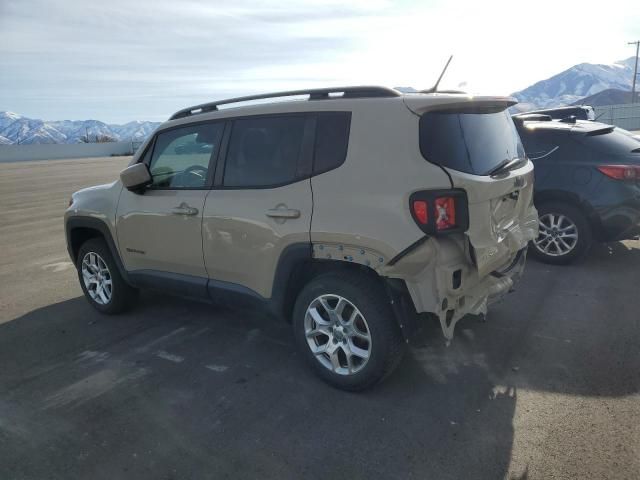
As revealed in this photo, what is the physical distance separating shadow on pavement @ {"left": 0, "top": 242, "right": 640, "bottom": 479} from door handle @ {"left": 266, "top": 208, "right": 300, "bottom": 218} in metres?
1.16

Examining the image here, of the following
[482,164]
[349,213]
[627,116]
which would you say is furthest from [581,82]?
[349,213]

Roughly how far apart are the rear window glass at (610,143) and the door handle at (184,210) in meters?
4.30

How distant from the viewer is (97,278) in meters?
4.97

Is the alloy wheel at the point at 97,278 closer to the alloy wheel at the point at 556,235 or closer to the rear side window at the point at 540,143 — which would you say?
the alloy wheel at the point at 556,235

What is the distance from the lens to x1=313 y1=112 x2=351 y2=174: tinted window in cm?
320

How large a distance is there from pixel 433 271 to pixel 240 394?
5.07ft

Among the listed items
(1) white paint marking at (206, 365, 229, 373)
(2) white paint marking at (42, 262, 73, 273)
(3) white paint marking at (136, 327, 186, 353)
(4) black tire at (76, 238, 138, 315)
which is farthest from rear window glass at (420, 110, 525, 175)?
(2) white paint marking at (42, 262, 73, 273)

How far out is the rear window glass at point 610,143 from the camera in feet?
17.8

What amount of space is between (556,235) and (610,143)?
1.15 meters

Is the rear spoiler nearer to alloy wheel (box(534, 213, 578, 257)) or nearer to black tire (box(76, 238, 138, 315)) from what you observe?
alloy wheel (box(534, 213, 578, 257))

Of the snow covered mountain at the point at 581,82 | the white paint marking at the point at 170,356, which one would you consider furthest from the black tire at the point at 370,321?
the snow covered mountain at the point at 581,82

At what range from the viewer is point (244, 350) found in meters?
4.02

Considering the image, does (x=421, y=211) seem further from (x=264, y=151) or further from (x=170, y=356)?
(x=170, y=356)

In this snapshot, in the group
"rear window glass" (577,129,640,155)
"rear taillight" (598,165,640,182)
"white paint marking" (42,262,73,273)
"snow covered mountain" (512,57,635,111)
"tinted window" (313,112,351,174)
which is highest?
"tinted window" (313,112,351,174)
